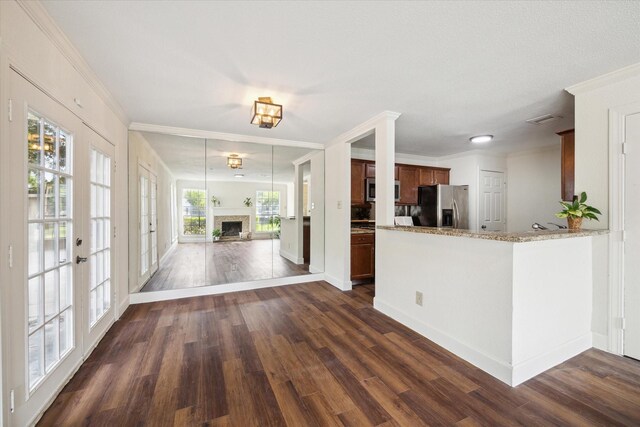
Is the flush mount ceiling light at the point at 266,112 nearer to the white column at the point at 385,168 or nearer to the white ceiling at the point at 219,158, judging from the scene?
the white column at the point at 385,168

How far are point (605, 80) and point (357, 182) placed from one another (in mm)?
3015

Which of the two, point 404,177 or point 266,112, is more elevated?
point 266,112

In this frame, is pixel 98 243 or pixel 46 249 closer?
pixel 46 249

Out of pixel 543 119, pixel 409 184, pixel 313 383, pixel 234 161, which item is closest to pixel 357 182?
pixel 409 184

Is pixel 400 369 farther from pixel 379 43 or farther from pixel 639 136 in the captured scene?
pixel 639 136

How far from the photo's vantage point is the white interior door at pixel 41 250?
1368mm

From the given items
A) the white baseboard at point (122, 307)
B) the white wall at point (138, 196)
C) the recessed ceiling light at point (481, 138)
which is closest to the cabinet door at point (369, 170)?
the recessed ceiling light at point (481, 138)

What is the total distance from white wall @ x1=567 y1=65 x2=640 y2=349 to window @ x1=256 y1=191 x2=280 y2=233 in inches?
157

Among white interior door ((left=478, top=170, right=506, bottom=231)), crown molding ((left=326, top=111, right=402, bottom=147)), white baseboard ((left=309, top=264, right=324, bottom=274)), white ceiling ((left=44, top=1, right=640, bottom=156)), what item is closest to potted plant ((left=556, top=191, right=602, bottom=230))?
white ceiling ((left=44, top=1, right=640, bottom=156))

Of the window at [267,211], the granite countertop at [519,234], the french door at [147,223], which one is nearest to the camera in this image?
the granite countertop at [519,234]

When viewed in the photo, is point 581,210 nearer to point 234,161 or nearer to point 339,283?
point 339,283

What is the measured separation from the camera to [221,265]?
4379 millimetres

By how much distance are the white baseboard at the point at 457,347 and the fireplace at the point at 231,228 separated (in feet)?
9.30

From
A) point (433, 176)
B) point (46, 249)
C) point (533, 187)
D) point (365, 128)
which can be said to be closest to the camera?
point (46, 249)
